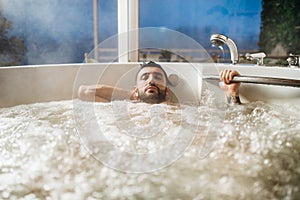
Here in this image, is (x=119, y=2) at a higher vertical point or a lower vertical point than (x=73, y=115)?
higher

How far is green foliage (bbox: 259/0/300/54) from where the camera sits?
397cm

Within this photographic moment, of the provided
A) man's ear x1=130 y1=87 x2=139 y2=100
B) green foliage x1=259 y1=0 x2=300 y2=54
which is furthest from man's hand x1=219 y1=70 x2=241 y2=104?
green foliage x1=259 y1=0 x2=300 y2=54

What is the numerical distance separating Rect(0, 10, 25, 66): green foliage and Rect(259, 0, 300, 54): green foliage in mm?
3098

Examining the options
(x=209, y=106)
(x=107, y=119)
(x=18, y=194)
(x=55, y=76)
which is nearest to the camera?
(x=18, y=194)

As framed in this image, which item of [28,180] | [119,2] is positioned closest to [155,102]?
[28,180]

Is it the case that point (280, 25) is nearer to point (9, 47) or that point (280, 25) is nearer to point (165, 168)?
point (9, 47)

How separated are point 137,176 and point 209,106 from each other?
Result: 1.23 m

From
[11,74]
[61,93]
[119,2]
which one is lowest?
[61,93]

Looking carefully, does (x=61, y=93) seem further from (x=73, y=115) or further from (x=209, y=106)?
(x=209, y=106)

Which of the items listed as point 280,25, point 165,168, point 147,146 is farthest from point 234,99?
point 280,25

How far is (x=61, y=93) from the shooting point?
7.82ft

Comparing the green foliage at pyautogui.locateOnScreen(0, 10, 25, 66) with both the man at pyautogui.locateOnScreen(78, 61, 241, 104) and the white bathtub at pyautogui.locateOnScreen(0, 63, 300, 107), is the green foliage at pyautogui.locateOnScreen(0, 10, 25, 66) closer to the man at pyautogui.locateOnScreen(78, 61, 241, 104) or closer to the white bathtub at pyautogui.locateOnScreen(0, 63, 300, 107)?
the white bathtub at pyautogui.locateOnScreen(0, 63, 300, 107)

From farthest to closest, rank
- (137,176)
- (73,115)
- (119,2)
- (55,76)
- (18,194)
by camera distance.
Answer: (119,2) < (55,76) < (73,115) < (137,176) < (18,194)

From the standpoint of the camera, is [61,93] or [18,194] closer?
[18,194]
